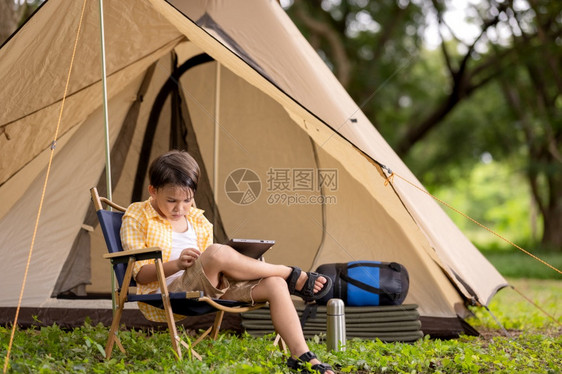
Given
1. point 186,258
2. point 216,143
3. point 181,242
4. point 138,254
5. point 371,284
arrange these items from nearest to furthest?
1. point 138,254
2. point 186,258
3. point 181,242
4. point 371,284
5. point 216,143

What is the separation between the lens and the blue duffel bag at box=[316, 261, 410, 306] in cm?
347

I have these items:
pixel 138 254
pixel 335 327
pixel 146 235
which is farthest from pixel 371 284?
pixel 138 254

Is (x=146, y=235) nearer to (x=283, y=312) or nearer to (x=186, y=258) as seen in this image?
(x=186, y=258)

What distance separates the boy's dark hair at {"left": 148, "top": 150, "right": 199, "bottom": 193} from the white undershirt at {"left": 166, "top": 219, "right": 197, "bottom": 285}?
245 millimetres

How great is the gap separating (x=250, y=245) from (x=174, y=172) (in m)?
0.42

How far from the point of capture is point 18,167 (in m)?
3.71

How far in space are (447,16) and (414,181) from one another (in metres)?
6.91

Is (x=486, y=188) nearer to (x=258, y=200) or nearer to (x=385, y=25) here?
(x=385, y=25)

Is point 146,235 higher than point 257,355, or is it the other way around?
point 146,235

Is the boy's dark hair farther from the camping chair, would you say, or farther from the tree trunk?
the tree trunk

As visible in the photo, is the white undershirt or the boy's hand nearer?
→ the boy's hand

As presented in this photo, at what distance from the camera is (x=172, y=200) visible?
2826 mm

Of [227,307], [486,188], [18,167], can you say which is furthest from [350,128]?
[486,188]

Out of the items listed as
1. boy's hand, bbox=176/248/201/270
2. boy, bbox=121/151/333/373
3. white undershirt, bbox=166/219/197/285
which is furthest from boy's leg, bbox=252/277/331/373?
white undershirt, bbox=166/219/197/285
